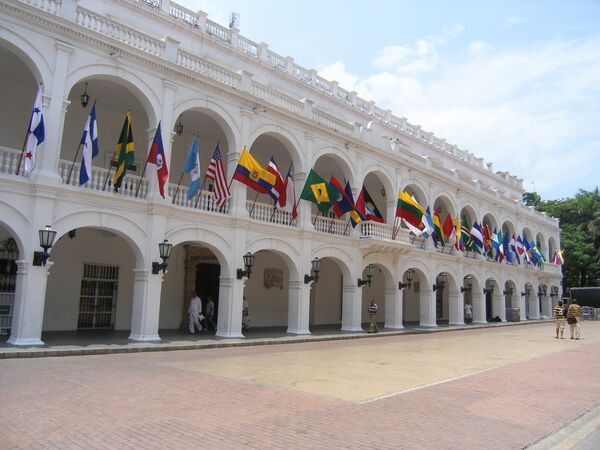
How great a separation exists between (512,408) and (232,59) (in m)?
18.5

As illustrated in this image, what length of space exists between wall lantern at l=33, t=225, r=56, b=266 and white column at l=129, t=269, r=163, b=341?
9.86ft

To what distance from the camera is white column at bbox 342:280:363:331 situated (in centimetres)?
2252

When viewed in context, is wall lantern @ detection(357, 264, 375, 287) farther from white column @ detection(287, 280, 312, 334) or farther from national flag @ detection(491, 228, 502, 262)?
national flag @ detection(491, 228, 502, 262)

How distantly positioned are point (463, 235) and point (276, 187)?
15430mm

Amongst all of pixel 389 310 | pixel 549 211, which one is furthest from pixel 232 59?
pixel 549 211

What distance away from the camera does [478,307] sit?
3241 cm

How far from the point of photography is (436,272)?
92.6ft

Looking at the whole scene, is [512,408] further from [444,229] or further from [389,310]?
[444,229]

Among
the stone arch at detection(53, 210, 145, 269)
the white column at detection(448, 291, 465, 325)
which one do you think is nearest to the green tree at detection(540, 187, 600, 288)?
the white column at detection(448, 291, 465, 325)

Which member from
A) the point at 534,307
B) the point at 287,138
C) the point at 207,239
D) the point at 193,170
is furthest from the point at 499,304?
the point at 193,170

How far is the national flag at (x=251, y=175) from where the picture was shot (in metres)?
17.8

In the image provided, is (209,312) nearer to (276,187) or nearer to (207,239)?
(207,239)

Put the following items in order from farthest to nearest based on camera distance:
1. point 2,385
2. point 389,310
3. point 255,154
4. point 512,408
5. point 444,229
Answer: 1. point 444,229
2. point 389,310
3. point 255,154
4. point 2,385
5. point 512,408

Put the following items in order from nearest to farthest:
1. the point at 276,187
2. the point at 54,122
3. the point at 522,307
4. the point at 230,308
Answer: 1. the point at 54,122
2. the point at 230,308
3. the point at 276,187
4. the point at 522,307
